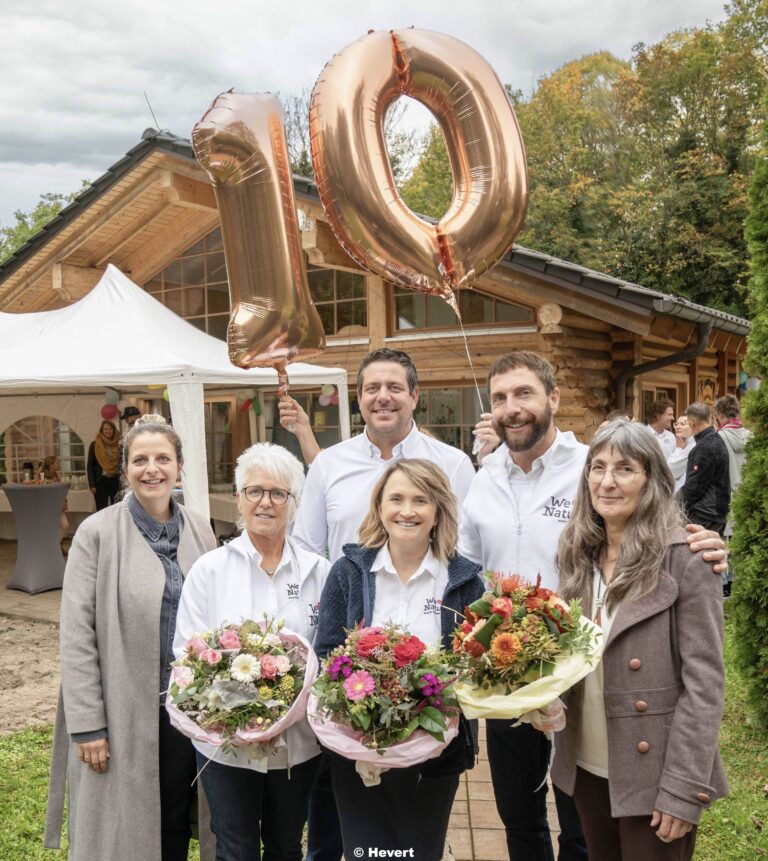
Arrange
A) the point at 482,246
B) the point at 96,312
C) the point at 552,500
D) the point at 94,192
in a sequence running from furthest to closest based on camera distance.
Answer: the point at 94,192 → the point at 96,312 → the point at 482,246 → the point at 552,500

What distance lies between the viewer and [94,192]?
9.75 m

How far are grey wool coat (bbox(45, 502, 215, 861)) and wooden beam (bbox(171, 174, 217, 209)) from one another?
24.8ft

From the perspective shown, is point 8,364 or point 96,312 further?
point 96,312

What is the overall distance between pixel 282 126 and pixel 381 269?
134 centimetres

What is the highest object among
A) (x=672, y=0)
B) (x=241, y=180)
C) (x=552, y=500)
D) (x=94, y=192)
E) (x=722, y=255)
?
(x=672, y=0)

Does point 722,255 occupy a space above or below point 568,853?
above

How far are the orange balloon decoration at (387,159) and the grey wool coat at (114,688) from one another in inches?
70.6

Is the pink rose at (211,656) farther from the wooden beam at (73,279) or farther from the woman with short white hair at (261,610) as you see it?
the wooden beam at (73,279)

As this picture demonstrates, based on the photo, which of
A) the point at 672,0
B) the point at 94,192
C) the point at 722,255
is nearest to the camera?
the point at 94,192

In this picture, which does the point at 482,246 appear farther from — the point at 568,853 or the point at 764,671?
the point at 764,671

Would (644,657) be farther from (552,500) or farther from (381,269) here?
(381,269)

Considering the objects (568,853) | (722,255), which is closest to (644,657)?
(568,853)

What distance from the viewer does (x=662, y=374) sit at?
10.2 m

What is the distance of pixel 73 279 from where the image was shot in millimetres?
10922
